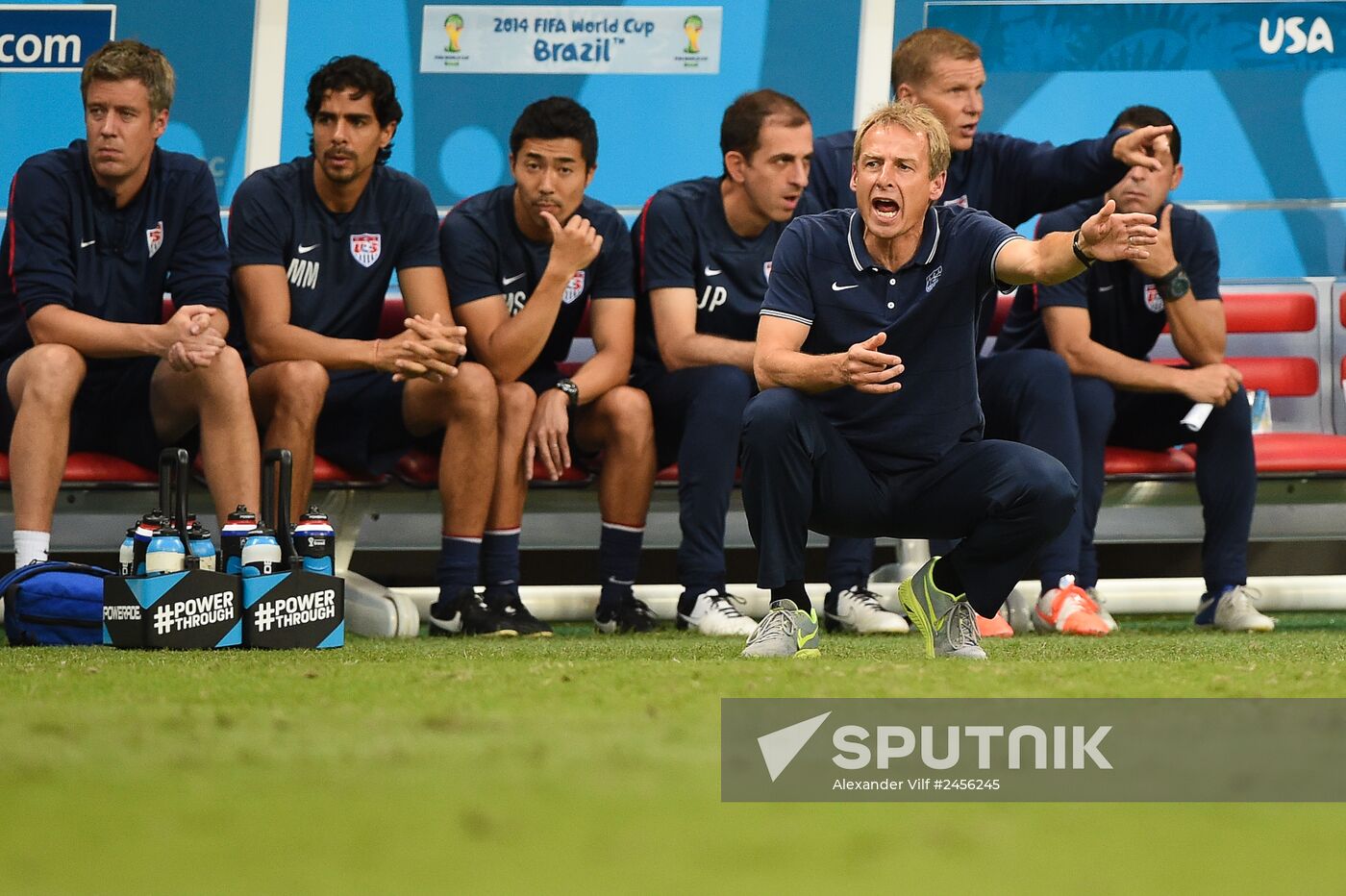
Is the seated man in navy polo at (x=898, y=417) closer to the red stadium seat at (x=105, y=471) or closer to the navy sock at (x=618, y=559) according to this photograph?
the navy sock at (x=618, y=559)

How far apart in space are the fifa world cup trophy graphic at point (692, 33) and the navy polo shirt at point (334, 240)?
5.26ft

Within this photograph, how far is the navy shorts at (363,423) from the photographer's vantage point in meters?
4.13

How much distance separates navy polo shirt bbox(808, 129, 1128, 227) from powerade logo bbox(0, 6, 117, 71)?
270 cm

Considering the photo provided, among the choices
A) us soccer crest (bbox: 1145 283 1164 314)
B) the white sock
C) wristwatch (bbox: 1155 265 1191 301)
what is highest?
wristwatch (bbox: 1155 265 1191 301)

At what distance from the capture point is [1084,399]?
4.31m

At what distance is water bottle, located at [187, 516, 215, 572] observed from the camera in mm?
3240

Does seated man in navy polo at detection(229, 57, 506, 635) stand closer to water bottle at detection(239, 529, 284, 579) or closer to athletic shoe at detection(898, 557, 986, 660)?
water bottle at detection(239, 529, 284, 579)

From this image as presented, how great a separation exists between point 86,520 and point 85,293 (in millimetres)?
608

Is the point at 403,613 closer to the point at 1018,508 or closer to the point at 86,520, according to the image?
the point at 86,520

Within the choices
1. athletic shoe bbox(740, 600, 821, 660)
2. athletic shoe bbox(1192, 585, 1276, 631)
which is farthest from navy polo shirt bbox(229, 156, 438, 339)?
athletic shoe bbox(1192, 585, 1276, 631)

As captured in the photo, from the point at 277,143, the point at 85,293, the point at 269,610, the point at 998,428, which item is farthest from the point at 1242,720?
the point at 277,143

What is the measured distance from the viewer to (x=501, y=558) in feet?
13.1

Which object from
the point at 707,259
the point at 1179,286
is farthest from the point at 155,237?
the point at 1179,286

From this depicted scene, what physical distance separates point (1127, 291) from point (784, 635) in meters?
2.15
